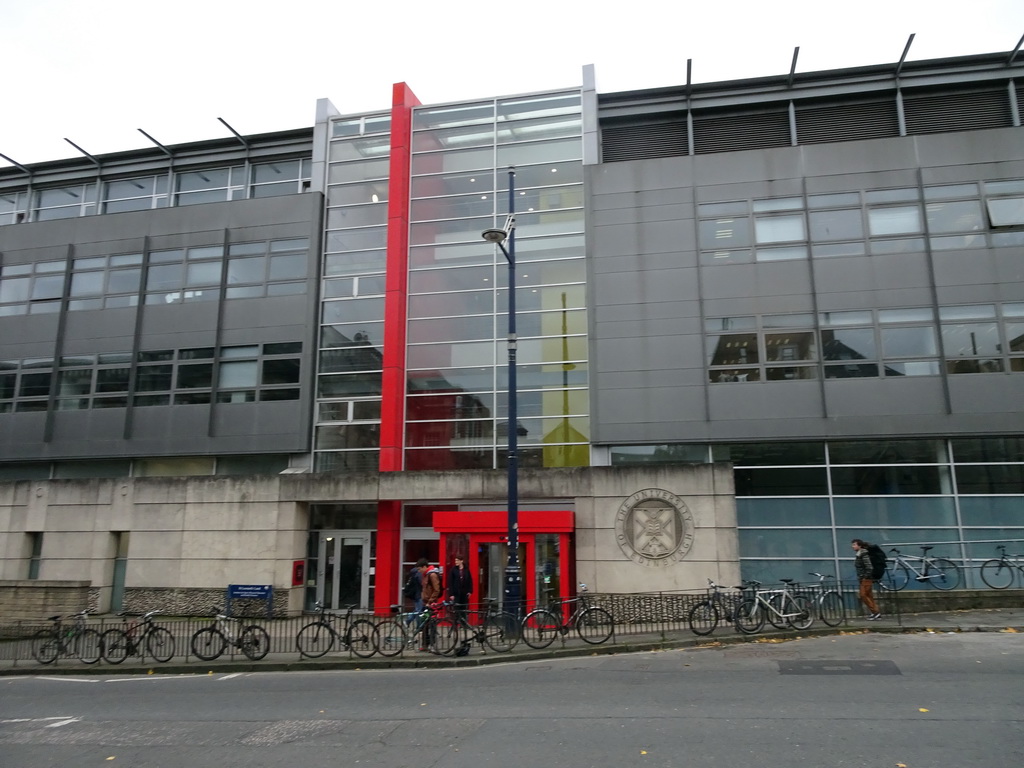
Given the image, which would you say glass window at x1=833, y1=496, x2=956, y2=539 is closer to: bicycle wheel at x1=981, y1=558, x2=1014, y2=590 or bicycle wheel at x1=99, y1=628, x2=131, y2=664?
bicycle wheel at x1=981, y1=558, x2=1014, y2=590

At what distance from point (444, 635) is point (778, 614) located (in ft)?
22.4

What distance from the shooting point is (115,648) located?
15.9 meters

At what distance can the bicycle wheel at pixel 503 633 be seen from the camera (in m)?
15.2

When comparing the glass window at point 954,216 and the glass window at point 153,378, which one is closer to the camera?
the glass window at point 954,216

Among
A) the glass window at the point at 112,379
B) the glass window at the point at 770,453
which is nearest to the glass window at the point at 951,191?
the glass window at the point at 770,453

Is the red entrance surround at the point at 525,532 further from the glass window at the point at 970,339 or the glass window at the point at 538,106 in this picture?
the glass window at the point at 538,106

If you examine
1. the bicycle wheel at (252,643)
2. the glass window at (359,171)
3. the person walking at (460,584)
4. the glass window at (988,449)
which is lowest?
the bicycle wheel at (252,643)

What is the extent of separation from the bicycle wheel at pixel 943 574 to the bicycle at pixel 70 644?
20075 mm

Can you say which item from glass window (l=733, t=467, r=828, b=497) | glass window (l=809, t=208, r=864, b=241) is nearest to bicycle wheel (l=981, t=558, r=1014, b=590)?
glass window (l=733, t=467, r=828, b=497)

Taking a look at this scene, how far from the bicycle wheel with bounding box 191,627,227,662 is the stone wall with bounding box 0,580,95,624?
959 cm

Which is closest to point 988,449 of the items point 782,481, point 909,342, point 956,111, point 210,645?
point 909,342

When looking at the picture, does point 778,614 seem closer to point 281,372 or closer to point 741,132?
point 741,132

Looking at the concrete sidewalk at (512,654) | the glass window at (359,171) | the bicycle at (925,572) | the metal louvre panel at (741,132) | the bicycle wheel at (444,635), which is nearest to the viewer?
the concrete sidewalk at (512,654)

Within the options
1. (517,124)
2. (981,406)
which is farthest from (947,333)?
(517,124)
